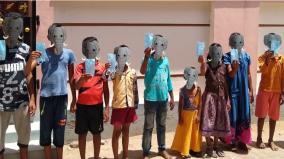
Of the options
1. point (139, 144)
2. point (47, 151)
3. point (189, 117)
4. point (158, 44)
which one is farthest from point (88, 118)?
point (139, 144)

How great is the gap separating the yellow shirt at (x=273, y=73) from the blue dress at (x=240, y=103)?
28cm

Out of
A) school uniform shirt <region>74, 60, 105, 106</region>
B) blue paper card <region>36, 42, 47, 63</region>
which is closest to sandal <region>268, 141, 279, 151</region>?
school uniform shirt <region>74, 60, 105, 106</region>

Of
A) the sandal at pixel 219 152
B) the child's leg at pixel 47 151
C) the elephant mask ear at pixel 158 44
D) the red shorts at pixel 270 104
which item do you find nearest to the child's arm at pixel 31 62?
the child's leg at pixel 47 151

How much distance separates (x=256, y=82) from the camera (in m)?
7.73

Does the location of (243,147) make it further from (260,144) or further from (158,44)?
(158,44)

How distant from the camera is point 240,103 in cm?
611

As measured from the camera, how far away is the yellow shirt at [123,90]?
5371mm

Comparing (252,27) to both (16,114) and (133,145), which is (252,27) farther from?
(16,114)

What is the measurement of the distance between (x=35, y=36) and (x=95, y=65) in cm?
149

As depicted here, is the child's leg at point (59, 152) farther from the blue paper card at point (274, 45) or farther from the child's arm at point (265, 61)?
the blue paper card at point (274, 45)

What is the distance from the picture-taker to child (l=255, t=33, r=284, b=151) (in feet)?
20.1

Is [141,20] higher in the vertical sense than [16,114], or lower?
higher

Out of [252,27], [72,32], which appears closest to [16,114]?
[72,32]

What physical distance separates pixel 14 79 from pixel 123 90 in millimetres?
1194
